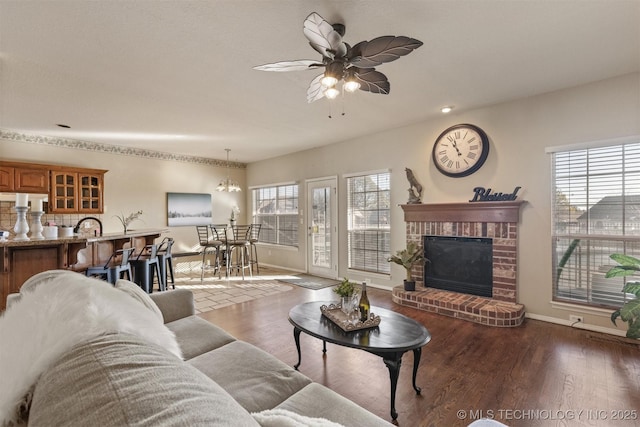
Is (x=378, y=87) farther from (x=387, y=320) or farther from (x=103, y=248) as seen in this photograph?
(x=103, y=248)

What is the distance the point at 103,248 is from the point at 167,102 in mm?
2275

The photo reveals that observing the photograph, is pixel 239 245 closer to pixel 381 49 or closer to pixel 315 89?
pixel 315 89

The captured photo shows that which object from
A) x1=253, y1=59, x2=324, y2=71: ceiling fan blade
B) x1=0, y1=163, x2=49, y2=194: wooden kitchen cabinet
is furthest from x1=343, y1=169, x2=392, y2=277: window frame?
x1=0, y1=163, x2=49, y2=194: wooden kitchen cabinet

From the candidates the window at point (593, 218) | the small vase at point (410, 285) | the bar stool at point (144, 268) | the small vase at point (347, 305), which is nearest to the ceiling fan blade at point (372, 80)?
the small vase at point (347, 305)

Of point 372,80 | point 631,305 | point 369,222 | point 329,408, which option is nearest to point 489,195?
point 631,305

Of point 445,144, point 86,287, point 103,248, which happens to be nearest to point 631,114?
point 445,144

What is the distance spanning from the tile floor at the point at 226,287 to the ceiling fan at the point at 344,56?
10.7ft

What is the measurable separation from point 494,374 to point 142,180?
22.0ft

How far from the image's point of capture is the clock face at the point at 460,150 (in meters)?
3.87

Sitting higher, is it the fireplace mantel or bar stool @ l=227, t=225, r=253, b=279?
A: the fireplace mantel

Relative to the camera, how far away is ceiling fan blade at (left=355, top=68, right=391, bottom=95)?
2.26 m

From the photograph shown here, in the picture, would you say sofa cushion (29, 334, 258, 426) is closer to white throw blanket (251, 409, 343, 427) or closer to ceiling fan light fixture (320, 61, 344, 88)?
white throw blanket (251, 409, 343, 427)

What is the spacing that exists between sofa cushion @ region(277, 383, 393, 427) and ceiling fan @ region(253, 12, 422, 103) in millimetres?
1960

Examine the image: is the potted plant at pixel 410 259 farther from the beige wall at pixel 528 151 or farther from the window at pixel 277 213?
the window at pixel 277 213
